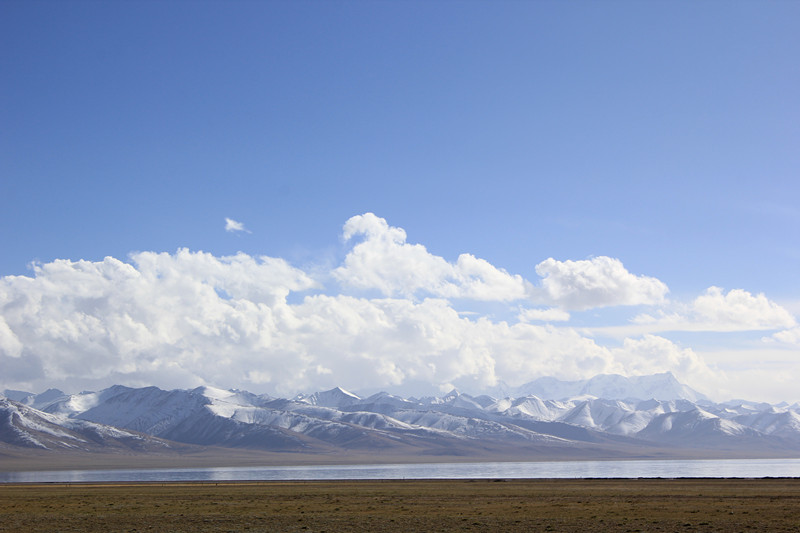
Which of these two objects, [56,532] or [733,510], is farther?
[733,510]

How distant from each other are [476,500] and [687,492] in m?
27.6

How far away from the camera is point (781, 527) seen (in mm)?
42781

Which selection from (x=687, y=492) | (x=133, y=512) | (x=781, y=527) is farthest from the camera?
(x=687, y=492)

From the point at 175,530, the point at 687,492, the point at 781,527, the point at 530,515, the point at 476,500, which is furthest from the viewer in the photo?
the point at 687,492

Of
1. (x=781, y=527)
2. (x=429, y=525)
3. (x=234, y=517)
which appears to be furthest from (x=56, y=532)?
(x=781, y=527)

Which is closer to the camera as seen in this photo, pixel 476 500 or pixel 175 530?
pixel 175 530

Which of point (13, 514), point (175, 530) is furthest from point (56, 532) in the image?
point (13, 514)

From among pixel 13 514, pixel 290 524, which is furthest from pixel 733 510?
pixel 13 514

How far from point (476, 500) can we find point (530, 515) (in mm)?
16854

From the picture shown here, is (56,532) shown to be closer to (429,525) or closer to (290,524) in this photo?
(290,524)

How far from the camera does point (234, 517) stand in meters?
53.6

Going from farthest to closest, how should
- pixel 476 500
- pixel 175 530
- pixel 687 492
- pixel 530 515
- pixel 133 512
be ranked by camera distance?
1. pixel 687 492
2. pixel 476 500
3. pixel 133 512
4. pixel 530 515
5. pixel 175 530

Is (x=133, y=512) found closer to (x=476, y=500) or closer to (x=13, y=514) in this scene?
(x=13, y=514)

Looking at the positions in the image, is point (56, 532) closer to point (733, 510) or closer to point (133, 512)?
point (133, 512)
